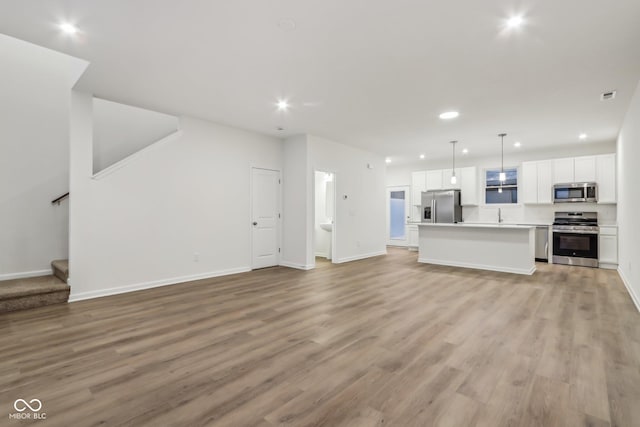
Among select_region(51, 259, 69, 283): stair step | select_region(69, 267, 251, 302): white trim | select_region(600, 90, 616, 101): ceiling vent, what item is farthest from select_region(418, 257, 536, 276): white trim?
select_region(51, 259, 69, 283): stair step

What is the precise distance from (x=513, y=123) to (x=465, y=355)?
4.65 meters

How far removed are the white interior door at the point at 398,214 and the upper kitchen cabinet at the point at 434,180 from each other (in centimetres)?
99

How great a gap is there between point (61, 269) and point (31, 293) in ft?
1.55

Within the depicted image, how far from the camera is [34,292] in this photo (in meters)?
3.76

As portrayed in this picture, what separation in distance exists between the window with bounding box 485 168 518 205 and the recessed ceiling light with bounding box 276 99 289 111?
6514mm

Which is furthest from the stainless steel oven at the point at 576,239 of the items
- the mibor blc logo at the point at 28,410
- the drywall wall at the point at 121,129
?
the mibor blc logo at the point at 28,410

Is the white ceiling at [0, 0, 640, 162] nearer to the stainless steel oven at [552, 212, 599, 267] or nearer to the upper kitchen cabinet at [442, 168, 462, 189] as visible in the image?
the stainless steel oven at [552, 212, 599, 267]

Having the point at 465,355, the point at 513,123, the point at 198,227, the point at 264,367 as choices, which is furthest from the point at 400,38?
the point at 198,227

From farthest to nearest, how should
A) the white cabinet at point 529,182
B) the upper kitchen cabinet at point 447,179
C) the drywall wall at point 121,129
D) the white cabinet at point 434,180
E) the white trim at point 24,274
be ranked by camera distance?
the white cabinet at point 434,180 → the upper kitchen cabinet at point 447,179 → the white cabinet at point 529,182 → the drywall wall at point 121,129 → the white trim at point 24,274

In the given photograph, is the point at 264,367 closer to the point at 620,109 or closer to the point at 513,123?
the point at 513,123

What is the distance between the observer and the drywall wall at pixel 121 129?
5.15 meters

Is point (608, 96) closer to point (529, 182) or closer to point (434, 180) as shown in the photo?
point (529, 182)

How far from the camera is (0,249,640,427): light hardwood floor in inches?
70.9

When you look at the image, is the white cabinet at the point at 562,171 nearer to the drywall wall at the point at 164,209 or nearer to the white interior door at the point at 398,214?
the white interior door at the point at 398,214
